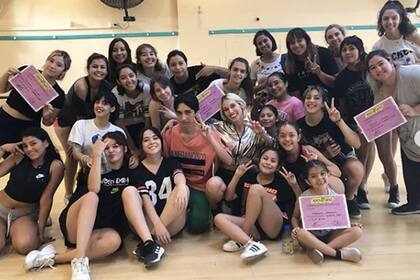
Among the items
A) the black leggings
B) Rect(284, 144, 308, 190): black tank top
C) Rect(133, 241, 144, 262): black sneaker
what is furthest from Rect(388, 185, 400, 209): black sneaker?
Rect(133, 241, 144, 262): black sneaker

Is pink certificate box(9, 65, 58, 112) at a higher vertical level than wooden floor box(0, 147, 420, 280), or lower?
higher

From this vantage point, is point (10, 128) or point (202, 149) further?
point (10, 128)

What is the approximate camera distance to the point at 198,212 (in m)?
2.52

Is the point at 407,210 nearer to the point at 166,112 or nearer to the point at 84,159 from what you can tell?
the point at 166,112

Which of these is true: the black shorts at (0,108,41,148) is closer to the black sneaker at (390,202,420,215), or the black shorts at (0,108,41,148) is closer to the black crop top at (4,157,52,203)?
the black crop top at (4,157,52,203)

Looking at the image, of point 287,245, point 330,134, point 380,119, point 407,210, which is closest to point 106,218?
point 287,245

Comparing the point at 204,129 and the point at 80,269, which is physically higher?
the point at 204,129

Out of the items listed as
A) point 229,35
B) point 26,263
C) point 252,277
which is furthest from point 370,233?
point 229,35

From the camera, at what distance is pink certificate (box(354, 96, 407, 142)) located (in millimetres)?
2428

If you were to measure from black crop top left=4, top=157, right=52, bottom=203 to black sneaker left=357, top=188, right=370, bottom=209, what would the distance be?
220 cm

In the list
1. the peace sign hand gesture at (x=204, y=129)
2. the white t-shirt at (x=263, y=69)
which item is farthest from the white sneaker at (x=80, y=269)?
the white t-shirt at (x=263, y=69)

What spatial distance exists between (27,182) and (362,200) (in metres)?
2.34

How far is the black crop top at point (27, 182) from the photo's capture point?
2.37m

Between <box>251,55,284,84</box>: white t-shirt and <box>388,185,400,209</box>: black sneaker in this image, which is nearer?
<box>388,185,400,209</box>: black sneaker
